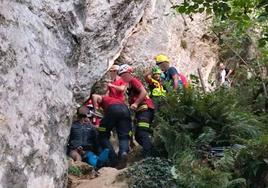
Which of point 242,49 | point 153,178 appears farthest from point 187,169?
point 242,49

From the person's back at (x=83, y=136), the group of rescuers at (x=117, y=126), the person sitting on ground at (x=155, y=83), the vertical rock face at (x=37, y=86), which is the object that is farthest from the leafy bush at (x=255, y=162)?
the person's back at (x=83, y=136)

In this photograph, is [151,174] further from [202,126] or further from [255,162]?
[202,126]

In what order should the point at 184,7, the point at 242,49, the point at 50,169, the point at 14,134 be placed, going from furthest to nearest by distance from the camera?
1. the point at 242,49
2. the point at 184,7
3. the point at 50,169
4. the point at 14,134

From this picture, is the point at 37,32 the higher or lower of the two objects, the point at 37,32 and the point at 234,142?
the higher

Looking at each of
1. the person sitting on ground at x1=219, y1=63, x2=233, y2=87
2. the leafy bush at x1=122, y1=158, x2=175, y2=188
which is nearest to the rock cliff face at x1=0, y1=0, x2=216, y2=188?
the leafy bush at x1=122, y1=158, x2=175, y2=188

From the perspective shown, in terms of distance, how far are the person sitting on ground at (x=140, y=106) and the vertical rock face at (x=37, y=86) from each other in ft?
5.09

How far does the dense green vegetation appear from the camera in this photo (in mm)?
5848

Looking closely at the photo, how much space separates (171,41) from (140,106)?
7.70 m

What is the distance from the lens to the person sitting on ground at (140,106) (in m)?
8.52

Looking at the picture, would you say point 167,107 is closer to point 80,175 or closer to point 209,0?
point 80,175

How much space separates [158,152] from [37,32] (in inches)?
110

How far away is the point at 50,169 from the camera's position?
217 inches

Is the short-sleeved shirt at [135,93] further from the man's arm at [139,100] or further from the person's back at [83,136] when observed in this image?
the person's back at [83,136]

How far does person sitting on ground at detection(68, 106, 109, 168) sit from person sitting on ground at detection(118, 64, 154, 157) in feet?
2.06
